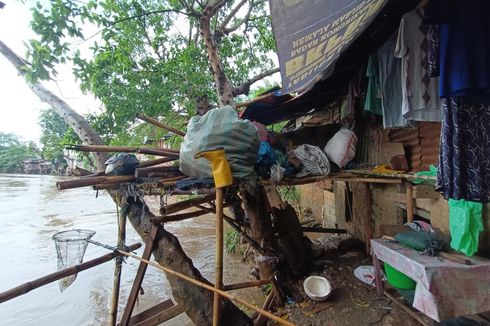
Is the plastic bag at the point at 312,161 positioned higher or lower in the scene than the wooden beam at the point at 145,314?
higher

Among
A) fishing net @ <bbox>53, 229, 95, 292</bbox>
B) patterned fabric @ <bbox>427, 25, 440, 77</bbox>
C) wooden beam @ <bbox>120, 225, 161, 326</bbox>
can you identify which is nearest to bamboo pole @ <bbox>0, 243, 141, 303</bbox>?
fishing net @ <bbox>53, 229, 95, 292</bbox>

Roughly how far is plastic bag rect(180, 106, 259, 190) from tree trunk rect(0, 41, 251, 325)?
1217mm

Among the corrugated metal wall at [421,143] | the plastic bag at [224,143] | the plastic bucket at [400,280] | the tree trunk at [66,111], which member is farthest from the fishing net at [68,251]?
the corrugated metal wall at [421,143]

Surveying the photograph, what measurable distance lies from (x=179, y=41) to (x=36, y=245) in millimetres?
10599

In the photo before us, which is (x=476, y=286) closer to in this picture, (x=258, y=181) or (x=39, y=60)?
(x=258, y=181)

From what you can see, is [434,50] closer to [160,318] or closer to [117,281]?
[160,318]

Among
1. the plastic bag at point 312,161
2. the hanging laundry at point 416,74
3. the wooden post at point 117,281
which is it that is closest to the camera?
the hanging laundry at point 416,74

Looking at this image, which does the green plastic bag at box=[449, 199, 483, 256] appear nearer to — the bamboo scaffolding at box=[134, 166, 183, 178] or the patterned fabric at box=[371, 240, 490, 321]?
the patterned fabric at box=[371, 240, 490, 321]

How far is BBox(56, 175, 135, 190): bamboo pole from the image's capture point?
2898 millimetres

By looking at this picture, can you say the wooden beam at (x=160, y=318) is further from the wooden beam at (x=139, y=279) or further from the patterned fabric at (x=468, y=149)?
the patterned fabric at (x=468, y=149)

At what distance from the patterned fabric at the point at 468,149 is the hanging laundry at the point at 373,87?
6.18ft

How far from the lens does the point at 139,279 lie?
149 inches

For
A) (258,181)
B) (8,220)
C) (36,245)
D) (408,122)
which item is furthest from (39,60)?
(8,220)

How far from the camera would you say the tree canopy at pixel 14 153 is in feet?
153
